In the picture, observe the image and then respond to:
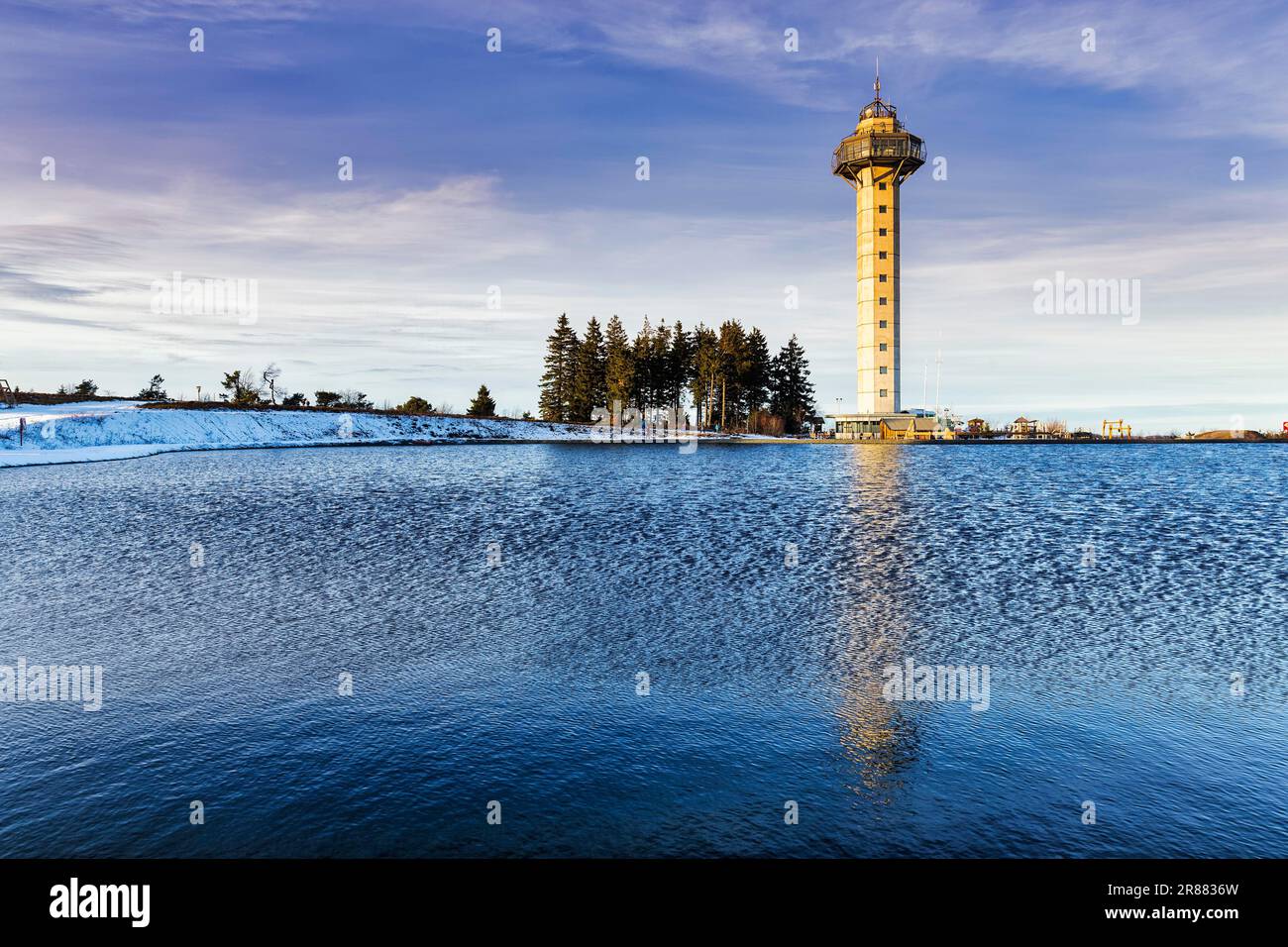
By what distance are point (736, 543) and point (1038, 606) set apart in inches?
411

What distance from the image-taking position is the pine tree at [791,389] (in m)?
139

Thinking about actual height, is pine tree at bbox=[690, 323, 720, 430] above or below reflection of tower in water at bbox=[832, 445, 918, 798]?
above

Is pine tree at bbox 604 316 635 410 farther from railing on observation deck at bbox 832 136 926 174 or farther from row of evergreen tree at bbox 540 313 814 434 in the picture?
railing on observation deck at bbox 832 136 926 174

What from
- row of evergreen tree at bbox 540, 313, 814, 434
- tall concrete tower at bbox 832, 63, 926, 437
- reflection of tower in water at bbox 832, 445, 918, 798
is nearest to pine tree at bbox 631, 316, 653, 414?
row of evergreen tree at bbox 540, 313, 814, 434

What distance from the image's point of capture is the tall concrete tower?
12319cm

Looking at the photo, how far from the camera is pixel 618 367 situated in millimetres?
116938

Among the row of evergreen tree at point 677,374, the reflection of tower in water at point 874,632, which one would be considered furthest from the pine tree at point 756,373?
the reflection of tower in water at point 874,632

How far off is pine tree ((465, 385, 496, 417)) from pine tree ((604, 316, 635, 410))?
69.6 ft

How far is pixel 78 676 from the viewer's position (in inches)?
456

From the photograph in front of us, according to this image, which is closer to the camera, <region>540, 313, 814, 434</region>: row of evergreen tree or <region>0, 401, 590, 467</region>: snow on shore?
<region>0, 401, 590, 467</region>: snow on shore

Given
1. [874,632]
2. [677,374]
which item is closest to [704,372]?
[677,374]

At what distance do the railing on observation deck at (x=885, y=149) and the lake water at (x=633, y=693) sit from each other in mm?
110647
